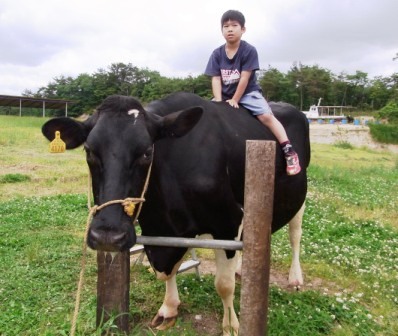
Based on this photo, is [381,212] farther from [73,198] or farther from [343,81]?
[343,81]

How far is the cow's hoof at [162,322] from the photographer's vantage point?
4156mm

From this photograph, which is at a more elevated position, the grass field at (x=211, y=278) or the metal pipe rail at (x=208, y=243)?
the metal pipe rail at (x=208, y=243)

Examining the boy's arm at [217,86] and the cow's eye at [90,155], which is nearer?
the cow's eye at [90,155]

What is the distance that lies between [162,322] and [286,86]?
91.1 metres

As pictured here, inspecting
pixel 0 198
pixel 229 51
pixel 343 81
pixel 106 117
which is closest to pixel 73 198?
pixel 0 198

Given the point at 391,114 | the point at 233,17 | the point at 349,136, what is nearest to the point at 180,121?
the point at 233,17

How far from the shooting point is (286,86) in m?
91.2

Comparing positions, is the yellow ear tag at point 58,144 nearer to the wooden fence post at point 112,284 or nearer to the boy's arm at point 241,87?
the wooden fence post at point 112,284

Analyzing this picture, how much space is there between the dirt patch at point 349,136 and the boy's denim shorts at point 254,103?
137 ft

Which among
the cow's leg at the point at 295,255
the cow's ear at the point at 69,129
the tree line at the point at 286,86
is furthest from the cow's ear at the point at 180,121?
the tree line at the point at 286,86

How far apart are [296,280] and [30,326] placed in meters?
3.15

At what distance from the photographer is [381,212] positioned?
905 centimetres

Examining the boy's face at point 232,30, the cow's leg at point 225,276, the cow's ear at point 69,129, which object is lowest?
the cow's leg at point 225,276

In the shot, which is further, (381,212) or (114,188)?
(381,212)
